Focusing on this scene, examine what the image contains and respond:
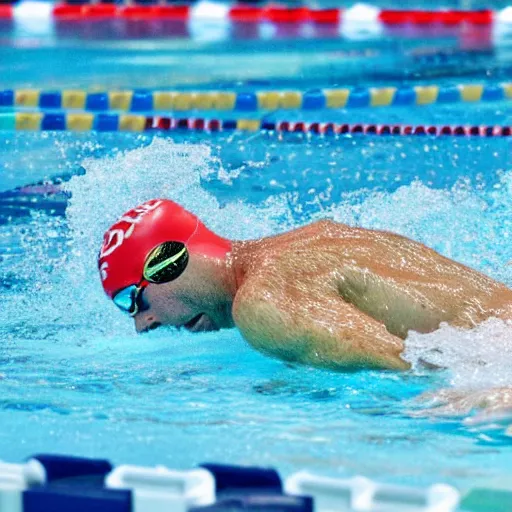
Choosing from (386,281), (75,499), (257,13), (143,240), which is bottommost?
(75,499)

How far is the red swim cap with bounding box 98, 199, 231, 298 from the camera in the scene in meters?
3.32

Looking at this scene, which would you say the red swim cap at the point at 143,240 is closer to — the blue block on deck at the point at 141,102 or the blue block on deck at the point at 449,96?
the blue block on deck at the point at 141,102

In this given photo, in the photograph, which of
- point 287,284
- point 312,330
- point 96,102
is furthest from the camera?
point 96,102

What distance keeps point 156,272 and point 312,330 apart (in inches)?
19.9

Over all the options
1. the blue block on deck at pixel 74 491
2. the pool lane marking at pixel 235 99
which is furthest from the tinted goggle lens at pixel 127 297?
the pool lane marking at pixel 235 99

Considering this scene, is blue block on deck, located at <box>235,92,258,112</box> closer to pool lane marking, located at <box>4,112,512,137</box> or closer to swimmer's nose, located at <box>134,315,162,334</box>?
pool lane marking, located at <box>4,112,512,137</box>

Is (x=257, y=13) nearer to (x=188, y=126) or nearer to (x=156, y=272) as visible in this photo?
(x=188, y=126)

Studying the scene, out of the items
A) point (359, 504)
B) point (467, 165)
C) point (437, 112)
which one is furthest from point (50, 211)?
point (359, 504)

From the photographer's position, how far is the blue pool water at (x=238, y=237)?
294cm

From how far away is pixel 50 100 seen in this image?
6.62 metres

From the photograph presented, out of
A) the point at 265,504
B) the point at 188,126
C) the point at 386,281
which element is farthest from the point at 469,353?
the point at 188,126

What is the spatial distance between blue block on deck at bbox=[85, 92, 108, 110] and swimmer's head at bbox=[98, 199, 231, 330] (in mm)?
3313

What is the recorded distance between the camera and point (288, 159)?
605cm

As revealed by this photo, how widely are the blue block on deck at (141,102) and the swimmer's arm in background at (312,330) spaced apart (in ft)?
11.9
